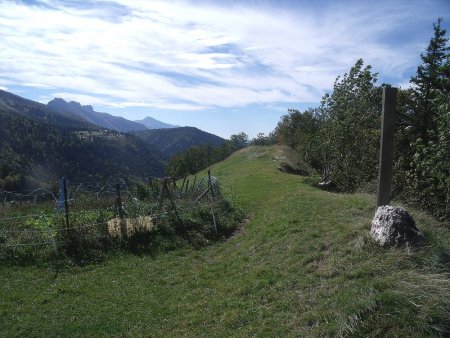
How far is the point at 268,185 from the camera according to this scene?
30781mm

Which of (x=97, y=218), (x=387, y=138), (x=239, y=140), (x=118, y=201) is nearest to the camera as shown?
(x=387, y=138)

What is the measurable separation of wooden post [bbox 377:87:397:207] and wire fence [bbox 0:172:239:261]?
9170 millimetres

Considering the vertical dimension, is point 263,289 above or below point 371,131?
below

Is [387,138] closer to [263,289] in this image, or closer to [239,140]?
[263,289]

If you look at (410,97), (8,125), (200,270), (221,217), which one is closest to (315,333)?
(200,270)

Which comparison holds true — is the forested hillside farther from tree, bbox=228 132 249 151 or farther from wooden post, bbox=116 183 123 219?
tree, bbox=228 132 249 151

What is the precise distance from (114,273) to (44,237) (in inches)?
128

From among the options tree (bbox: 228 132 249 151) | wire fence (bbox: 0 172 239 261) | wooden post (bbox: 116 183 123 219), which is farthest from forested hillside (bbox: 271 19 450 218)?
tree (bbox: 228 132 249 151)

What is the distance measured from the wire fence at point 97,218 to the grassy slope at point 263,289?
1165 mm

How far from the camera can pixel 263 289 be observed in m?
9.25

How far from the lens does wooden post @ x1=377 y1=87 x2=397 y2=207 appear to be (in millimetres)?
8828

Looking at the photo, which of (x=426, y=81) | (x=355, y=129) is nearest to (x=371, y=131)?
(x=355, y=129)

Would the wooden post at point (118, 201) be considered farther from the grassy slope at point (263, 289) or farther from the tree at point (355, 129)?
the tree at point (355, 129)

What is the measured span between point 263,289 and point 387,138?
4.77 meters
